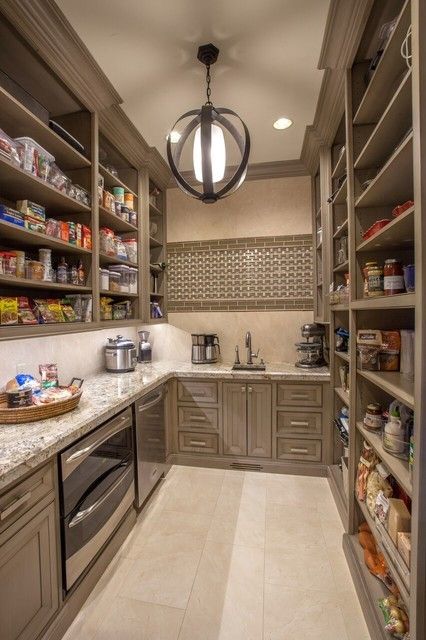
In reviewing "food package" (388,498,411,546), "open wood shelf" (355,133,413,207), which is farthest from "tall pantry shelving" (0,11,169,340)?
"food package" (388,498,411,546)

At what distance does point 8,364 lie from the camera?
1688 millimetres

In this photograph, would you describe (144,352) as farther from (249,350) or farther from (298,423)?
(298,423)

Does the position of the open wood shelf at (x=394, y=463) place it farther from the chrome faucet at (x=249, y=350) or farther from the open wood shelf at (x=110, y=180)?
the open wood shelf at (x=110, y=180)

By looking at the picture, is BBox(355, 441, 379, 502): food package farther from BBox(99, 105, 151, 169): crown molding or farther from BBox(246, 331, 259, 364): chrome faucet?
BBox(99, 105, 151, 169): crown molding

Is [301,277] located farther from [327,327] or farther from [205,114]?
[205,114]

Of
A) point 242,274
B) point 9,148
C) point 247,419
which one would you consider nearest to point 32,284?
point 9,148

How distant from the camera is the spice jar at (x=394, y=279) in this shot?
1254 mm

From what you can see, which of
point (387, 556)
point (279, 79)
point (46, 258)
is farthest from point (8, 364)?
point (279, 79)

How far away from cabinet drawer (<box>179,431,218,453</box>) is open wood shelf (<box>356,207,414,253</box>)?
1.97 metres

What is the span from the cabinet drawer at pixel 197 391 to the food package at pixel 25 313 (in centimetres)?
140

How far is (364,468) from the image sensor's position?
1568 millimetres

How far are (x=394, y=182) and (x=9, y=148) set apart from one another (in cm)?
173

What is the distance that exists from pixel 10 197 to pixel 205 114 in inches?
47.0

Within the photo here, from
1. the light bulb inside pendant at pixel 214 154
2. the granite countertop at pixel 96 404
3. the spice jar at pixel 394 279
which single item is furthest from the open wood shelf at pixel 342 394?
the light bulb inside pendant at pixel 214 154
